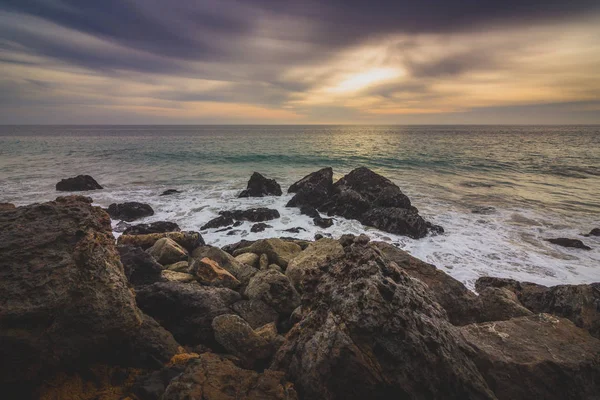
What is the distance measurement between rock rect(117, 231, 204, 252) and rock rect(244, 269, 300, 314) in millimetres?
4553

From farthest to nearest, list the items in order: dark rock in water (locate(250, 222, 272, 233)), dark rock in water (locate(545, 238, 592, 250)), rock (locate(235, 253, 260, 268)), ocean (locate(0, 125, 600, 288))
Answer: dark rock in water (locate(250, 222, 272, 233))
dark rock in water (locate(545, 238, 592, 250))
ocean (locate(0, 125, 600, 288))
rock (locate(235, 253, 260, 268))

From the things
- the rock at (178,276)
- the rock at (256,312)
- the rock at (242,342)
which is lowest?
the rock at (256,312)

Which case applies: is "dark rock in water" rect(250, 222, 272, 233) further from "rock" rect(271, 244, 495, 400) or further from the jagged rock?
"rock" rect(271, 244, 495, 400)

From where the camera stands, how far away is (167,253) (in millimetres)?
8031

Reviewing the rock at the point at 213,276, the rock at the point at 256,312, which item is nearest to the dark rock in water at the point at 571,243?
the rock at the point at 256,312

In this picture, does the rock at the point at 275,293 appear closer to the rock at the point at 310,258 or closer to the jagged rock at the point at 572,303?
the rock at the point at 310,258

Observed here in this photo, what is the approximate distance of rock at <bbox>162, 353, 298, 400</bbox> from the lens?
2.51 metres

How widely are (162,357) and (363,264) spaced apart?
105 inches

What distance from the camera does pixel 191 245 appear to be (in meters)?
9.54

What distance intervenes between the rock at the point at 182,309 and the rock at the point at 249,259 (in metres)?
3.18

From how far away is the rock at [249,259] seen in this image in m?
8.20

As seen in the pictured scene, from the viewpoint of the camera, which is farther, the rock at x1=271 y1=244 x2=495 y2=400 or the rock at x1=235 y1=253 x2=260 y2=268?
the rock at x1=235 y1=253 x2=260 y2=268

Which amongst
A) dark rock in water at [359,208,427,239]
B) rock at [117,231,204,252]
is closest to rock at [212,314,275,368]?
rock at [117,231,204,252]

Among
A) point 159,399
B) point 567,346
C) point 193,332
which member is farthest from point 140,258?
point 567,346
